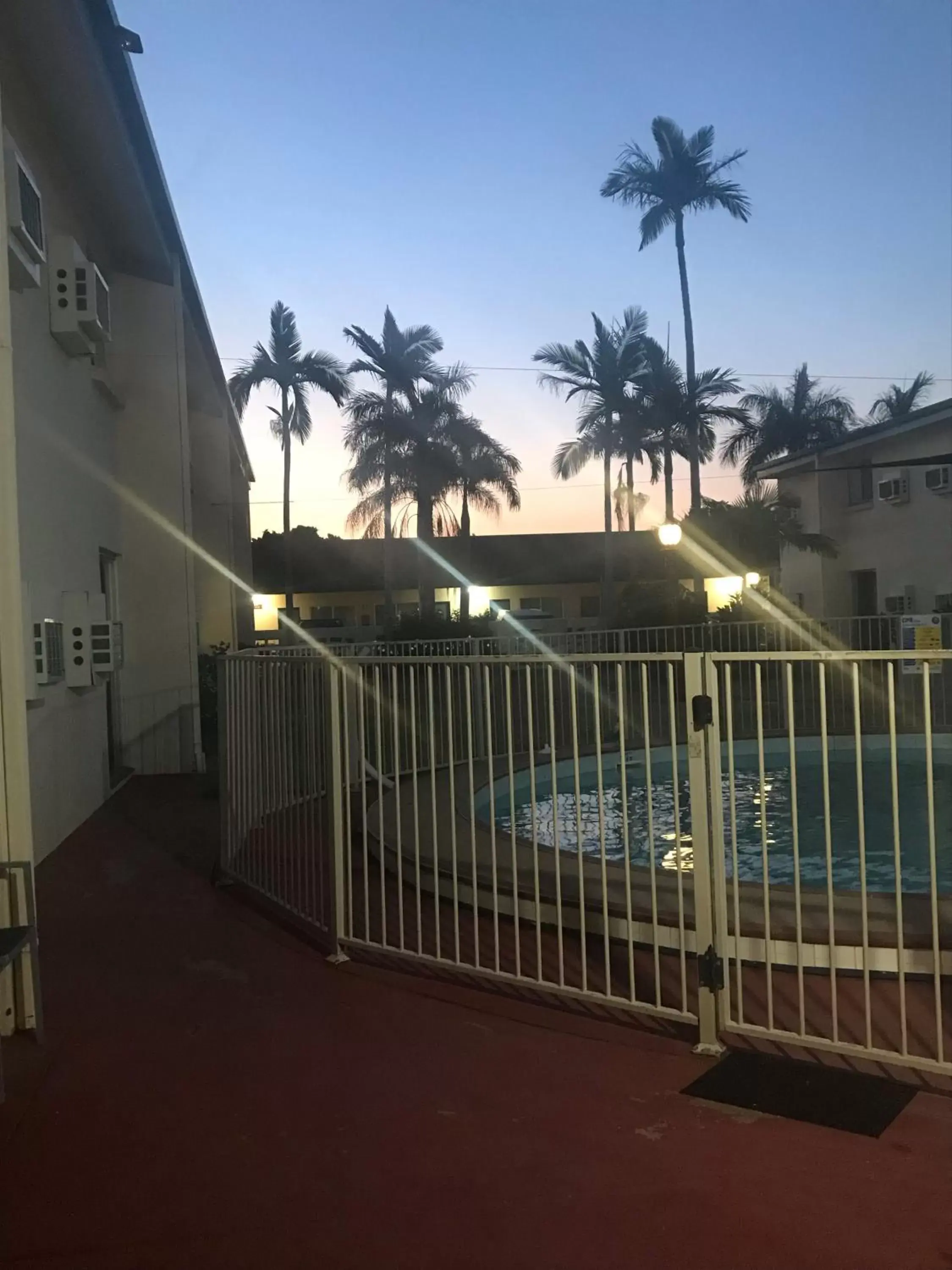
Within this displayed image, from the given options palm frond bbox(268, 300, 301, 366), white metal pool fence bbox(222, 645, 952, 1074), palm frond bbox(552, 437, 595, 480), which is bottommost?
white metal pool fence bbox(222, 645, 952, 1074)

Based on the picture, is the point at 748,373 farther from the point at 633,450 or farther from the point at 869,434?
the point at 869,434

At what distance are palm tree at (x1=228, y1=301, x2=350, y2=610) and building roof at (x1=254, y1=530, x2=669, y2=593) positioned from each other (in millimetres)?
5719

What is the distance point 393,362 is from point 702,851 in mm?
29974

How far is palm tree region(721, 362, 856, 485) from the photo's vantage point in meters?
44.5

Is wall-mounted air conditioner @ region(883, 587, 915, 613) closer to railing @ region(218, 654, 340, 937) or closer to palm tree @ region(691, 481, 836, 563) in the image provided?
palm tree @ region(691, 481, 836, 563)

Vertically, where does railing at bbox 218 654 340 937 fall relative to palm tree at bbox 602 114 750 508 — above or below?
below

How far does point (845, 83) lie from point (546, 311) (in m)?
21.4

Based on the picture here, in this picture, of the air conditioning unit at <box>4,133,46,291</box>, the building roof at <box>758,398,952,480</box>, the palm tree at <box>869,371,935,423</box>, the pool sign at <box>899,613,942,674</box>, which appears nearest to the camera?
the air conditioning unit at <box>4,133,46,291</box>

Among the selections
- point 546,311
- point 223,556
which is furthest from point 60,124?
point 546,311

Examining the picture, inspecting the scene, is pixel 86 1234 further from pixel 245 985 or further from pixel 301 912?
pixel 301 912

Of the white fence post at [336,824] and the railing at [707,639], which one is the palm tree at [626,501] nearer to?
the railing at [707,639]

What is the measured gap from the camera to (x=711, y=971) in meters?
3.87

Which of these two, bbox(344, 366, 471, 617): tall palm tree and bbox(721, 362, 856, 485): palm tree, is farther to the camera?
bbox(721, 362, 856, 485): palm tree

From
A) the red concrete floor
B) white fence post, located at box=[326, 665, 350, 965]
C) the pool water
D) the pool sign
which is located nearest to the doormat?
the red concrete floor
